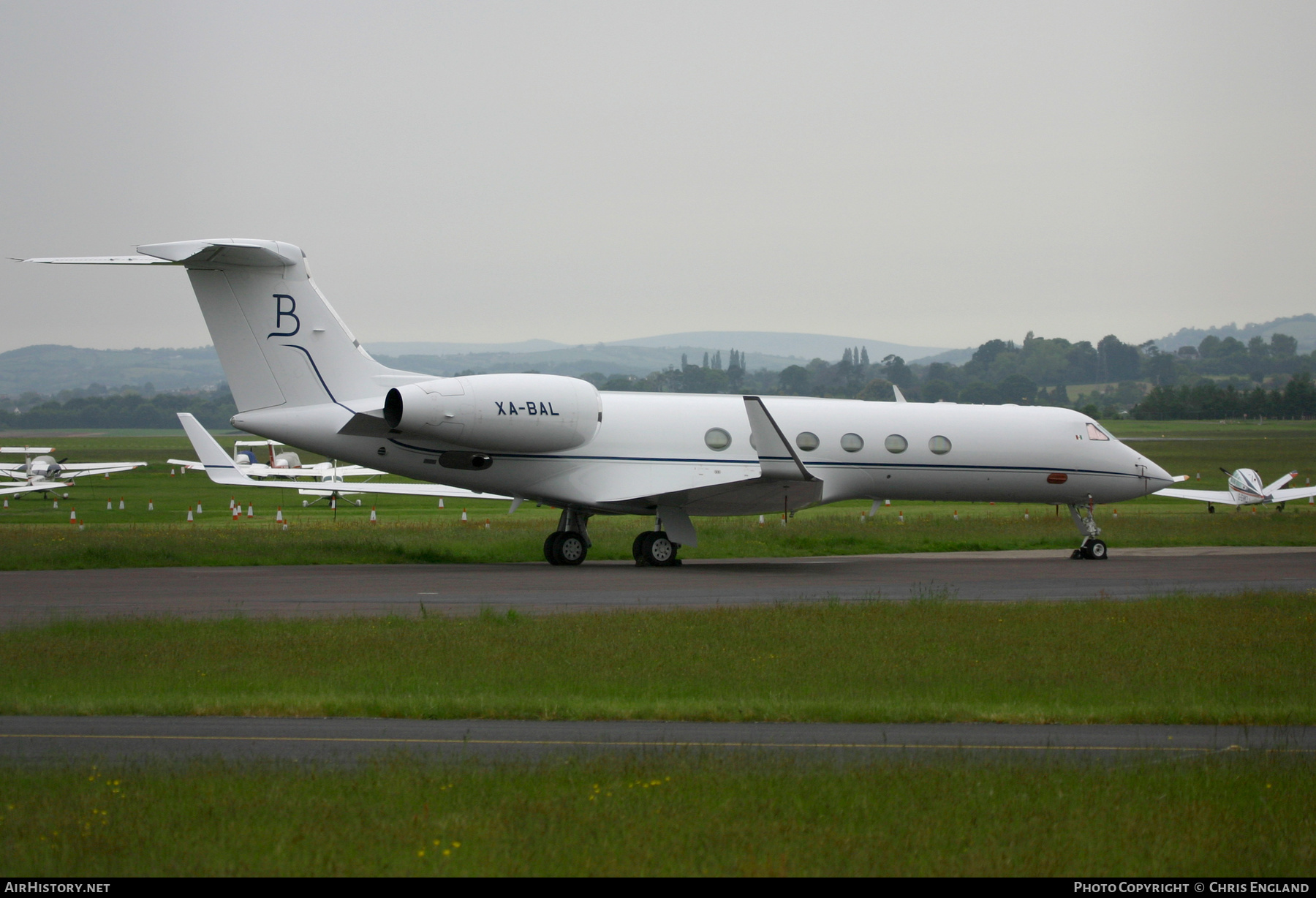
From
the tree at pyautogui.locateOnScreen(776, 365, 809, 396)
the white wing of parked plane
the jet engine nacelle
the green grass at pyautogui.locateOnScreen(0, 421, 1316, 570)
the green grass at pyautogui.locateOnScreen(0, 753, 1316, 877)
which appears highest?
the tree at pyautogui.locateOnScreen(776, 365, 809, 396)

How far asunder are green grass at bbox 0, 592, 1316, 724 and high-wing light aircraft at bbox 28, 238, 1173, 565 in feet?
23.0

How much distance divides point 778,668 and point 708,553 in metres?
13.6

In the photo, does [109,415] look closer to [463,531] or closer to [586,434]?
[463,531]

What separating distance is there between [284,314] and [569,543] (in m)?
6.49

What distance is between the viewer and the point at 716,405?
921 inches

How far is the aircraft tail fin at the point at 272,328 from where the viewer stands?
66.7 ft

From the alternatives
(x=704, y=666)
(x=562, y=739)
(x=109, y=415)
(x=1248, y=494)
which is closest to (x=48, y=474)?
(x=1248, y=494)

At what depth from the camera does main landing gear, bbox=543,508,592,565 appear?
75.0ft

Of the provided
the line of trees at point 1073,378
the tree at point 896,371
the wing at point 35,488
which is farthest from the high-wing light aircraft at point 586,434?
the tree at point 896,371

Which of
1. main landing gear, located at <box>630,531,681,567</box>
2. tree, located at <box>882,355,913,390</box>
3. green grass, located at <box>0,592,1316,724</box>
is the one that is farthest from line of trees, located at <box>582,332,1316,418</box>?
green grass, located at <box>0,592,1316,724</box>

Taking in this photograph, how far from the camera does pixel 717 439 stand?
904 inches

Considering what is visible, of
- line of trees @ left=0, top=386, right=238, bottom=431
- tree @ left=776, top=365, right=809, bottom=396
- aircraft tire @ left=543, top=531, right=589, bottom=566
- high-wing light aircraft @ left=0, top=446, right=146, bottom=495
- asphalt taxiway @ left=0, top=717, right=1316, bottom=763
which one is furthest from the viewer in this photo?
line of trees @ left=0, top=386, right=238, bottom=431

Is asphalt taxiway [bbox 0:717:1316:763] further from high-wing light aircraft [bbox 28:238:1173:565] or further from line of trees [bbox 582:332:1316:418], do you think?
line of trees [bbox 582:332:1316:418]

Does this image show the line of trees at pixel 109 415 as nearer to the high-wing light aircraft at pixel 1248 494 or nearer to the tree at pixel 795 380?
the tree at pixel 795 380
